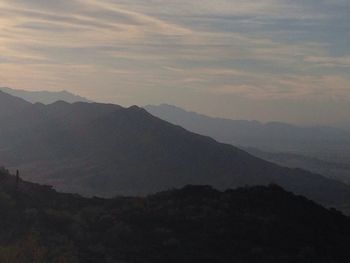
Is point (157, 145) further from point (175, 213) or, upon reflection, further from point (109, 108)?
point (175, 213)

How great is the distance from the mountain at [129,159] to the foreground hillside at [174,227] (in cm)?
7170

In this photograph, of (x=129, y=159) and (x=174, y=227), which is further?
(x=129, y=159)

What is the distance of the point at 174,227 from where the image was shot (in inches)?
1147

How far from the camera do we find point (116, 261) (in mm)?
24031

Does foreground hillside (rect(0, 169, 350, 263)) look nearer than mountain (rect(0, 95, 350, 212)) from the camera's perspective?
Yes

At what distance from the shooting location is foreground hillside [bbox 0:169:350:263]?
25.4 metres

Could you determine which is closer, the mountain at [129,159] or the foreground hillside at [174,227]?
the foreground hillside at [174,227]

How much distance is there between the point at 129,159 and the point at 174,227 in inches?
4186

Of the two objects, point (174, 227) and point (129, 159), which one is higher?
point (174, 227)

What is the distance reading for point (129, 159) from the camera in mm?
135000

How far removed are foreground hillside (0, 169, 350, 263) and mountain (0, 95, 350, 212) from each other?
235 feet

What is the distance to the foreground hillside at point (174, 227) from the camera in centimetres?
2539

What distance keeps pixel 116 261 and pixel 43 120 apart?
156 metres

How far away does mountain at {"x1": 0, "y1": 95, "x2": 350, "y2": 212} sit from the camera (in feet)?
395
